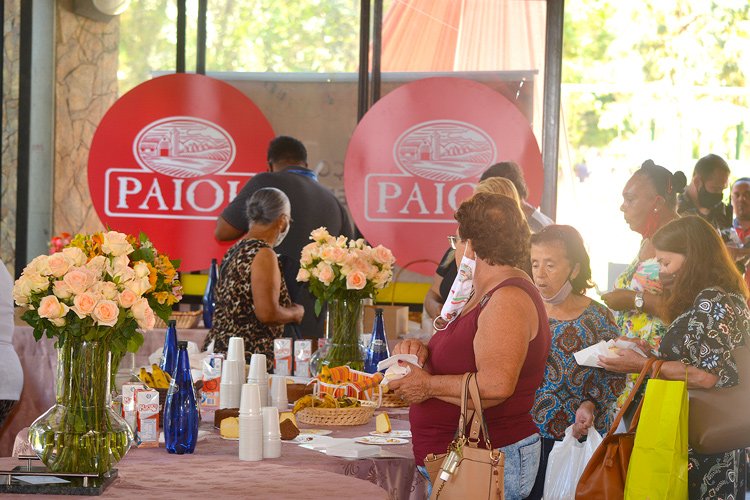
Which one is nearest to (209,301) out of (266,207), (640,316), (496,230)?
(266,207)

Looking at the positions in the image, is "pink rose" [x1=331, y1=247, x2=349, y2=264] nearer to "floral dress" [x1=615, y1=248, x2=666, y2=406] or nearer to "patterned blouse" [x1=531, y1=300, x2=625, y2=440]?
"patterned blouse" [x1=531, y1=300, x2=625, y2=440]

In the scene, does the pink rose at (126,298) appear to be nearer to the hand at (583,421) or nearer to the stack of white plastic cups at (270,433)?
the stack of white plastic cups at (270,433)

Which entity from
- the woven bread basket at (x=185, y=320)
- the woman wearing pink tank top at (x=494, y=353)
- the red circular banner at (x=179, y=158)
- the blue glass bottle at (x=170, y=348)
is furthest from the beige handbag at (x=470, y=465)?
the red circular banner at (x=179, y=158)

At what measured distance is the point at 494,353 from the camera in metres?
2.04

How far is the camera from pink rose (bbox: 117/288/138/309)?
5.75ft

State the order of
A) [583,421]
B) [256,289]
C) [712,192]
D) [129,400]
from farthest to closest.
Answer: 1. [712,192]
2. [256,289]
3. [583,421]
4. [129,400]

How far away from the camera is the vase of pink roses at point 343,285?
10.4ft

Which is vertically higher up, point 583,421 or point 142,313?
point 142,313

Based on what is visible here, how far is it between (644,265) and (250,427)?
6.07ft

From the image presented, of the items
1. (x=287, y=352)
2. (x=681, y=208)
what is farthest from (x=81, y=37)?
(x=681, y=208)

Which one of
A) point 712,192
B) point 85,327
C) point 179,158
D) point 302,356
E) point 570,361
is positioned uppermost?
point 179,158

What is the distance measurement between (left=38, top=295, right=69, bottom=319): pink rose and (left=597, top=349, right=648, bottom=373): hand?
5.71 feet

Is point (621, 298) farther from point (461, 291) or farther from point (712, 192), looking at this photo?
point (712, 192)

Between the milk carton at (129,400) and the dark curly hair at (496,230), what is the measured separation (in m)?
1.02
